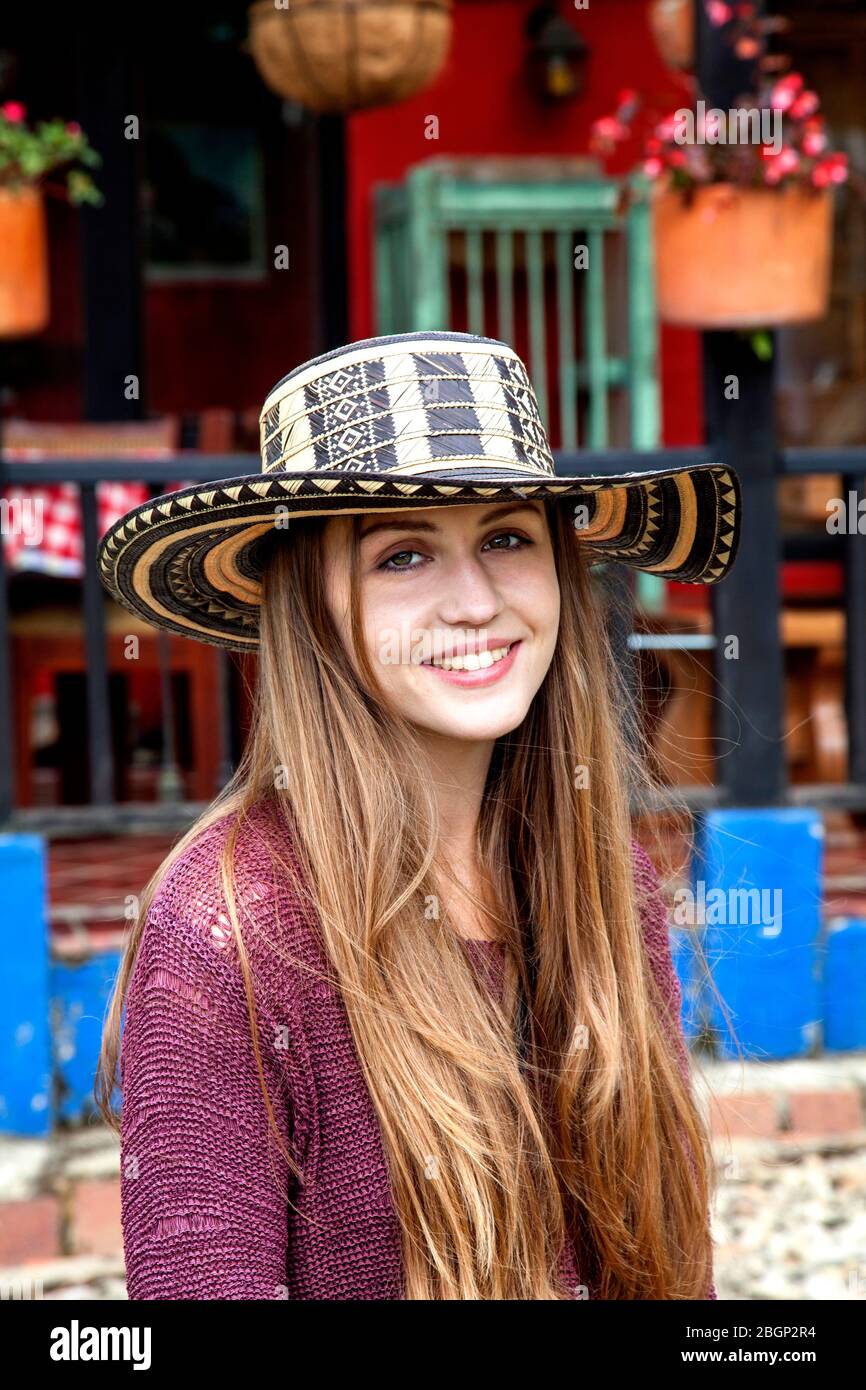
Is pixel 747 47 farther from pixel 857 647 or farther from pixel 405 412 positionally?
pixel 405 412

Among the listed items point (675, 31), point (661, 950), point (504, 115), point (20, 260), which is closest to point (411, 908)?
point (661, 950)

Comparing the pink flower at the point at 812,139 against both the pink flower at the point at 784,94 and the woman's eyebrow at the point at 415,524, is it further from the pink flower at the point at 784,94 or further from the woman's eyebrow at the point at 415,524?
the woman's eyebrow at the point at 415,524

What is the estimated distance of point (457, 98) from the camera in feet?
20.3

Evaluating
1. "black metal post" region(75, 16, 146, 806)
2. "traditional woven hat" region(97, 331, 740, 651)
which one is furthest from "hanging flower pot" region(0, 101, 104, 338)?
"traditional woven hat" region(97, 331, 740, 651)

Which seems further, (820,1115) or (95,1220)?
(820,1115)

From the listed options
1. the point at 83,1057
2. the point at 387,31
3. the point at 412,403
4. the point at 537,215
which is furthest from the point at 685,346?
the point at 412,403

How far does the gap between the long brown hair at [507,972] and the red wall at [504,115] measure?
14.5ft

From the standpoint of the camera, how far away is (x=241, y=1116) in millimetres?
1546

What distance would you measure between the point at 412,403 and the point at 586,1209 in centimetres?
83

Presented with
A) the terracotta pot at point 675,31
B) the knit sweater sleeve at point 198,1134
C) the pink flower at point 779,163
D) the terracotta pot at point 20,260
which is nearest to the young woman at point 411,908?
the knit sweater sleeve at point 198,1134

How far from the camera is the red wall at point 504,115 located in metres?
6.11

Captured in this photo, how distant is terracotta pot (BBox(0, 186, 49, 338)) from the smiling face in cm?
276

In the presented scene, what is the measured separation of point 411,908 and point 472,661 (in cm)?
25
